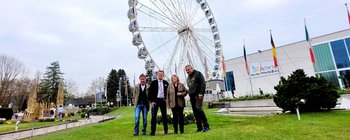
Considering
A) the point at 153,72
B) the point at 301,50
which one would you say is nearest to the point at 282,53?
the point at 301,50

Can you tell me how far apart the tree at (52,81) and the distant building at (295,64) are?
127 feet

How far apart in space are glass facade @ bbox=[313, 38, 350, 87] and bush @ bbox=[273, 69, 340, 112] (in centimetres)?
2112

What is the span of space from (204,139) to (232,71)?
37.1 meters

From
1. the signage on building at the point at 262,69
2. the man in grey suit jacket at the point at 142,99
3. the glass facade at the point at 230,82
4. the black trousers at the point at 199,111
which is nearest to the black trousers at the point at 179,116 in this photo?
the black trousers at the point at 199,111

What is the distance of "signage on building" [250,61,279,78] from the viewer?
3378 cm

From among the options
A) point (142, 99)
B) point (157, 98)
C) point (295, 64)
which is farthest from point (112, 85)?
point (157, 98)

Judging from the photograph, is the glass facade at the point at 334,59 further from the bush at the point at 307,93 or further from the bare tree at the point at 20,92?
the bare tree at the point at 20,92

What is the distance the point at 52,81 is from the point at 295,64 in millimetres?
51582

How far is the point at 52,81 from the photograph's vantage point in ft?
182

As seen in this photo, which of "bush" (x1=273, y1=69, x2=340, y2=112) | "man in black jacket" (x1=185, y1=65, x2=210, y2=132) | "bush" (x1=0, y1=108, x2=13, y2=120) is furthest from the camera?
"bush" (x1=0, y1=108, x2=13, y2=120)

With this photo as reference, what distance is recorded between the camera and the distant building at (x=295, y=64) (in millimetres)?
26875

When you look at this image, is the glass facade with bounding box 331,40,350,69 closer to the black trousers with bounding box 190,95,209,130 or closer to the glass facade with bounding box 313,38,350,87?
the glass facade with bounding box 313,38,350,87

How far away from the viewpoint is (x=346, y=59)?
26.5 meters

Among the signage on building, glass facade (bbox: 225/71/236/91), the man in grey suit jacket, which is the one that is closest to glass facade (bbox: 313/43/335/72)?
the signage on building
